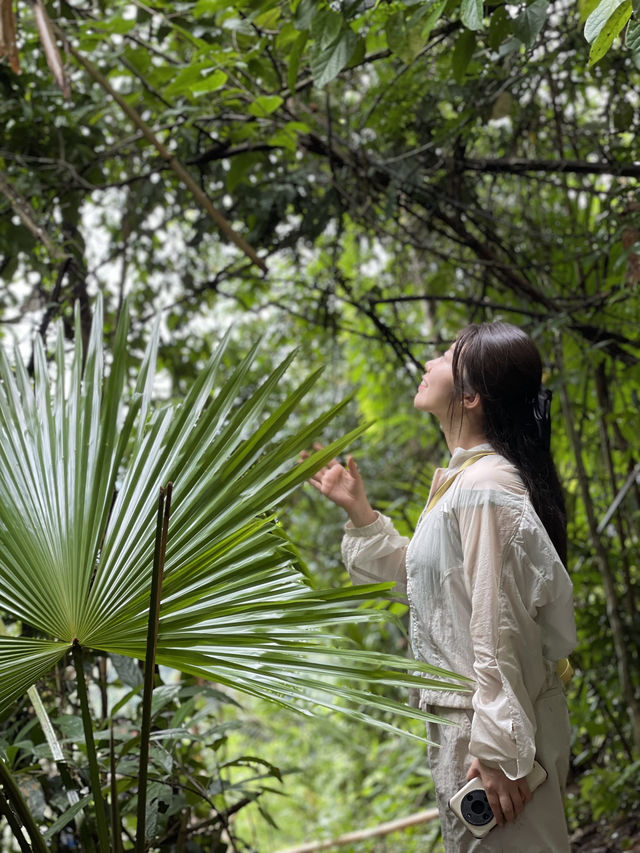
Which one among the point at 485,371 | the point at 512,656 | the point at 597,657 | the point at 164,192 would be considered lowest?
the point at 597,657

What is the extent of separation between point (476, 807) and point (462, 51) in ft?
4.29

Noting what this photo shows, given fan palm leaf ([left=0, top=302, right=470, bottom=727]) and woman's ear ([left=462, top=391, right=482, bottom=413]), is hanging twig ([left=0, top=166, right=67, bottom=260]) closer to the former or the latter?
fan palm leaf ([left=0, top=302, right=470, bottom=727])

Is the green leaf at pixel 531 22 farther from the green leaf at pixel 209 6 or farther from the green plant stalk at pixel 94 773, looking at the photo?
the green plant stalk at pixel 94 773

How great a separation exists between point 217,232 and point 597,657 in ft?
6.07

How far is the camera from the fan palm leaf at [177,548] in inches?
41.6

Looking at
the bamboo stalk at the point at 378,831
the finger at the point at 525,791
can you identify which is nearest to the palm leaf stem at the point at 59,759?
the finger at the point at 525,791

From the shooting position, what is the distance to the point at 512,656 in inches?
44.8

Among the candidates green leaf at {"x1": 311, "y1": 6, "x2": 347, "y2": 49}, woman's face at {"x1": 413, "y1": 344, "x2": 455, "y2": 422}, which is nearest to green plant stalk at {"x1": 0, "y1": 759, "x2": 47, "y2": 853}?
woman's face at {"x1": 413, "y1": 344, "x2": 455, "y2": 422}

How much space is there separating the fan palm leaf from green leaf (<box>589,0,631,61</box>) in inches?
21.4

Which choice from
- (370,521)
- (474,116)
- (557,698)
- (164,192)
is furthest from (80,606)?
(164,192)

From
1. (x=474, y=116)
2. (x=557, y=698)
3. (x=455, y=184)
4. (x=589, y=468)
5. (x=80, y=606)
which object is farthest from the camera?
(x=589, y=468)

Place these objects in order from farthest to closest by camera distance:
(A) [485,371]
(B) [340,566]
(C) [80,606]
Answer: (B) [340,566] → (A) [485,371] → (C) [80,606]

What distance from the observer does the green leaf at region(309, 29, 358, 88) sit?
1486 mm

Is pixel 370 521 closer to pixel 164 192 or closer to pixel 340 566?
pixel 164 192
